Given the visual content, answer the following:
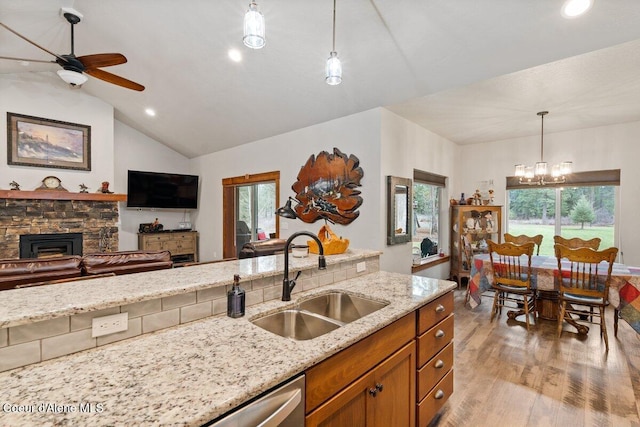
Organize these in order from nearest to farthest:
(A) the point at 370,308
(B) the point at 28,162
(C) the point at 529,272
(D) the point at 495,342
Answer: (A) the point at 370,308
(D) the point at 495,342
(C) the point at 529,272
(B) the point at 28,162

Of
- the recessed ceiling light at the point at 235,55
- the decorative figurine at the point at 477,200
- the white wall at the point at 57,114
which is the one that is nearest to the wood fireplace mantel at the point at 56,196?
the white wall at the point at 57,114

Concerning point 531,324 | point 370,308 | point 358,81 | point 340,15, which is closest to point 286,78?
point 358,81

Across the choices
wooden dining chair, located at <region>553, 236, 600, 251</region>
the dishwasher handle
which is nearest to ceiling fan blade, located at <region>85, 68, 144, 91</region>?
the dishwasher handle

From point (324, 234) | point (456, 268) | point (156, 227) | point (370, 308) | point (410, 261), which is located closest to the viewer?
point (370, 308)

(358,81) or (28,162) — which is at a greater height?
(358,81)

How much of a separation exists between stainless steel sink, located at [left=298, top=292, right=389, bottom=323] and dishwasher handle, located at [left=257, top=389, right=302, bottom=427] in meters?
0.76

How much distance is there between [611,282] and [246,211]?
5.63 m

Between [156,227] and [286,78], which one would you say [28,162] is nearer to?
[156,227]

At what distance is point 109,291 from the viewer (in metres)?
1.21

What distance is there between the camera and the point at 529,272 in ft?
10.9

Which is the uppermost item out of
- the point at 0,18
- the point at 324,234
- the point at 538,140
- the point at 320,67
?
the point at 0,18

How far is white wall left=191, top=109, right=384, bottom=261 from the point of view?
3.77 meters

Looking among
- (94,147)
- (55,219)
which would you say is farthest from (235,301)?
(94,147)

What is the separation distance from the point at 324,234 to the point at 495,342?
2262 millimetres
